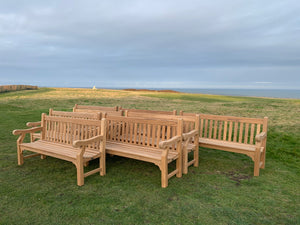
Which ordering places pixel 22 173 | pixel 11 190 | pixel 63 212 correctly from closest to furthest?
1. pixel 63 212
2. pixel 11 190
3. pixel 22 173

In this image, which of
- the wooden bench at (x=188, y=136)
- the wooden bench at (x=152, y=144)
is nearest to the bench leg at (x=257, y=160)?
the wooden bench at (x=188, y=136)

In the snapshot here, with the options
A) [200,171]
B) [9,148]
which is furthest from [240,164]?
[9,148]

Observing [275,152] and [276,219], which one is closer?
[276,219]

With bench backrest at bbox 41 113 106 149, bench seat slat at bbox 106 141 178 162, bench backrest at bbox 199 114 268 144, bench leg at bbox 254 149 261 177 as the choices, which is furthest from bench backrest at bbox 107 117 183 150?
bench leg at bbox 254 149 261 177

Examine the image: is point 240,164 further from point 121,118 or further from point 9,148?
point 9,148

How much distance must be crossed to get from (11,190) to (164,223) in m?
2.86

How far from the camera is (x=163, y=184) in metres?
4.37

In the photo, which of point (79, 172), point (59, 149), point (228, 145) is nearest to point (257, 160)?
point (228, 145)

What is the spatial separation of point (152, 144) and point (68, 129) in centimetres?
204

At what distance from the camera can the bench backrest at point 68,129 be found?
499 cm

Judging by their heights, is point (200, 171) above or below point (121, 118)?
below

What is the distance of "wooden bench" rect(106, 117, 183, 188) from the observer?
4324 mm

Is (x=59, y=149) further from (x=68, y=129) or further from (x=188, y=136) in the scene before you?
(x=188, y=136)

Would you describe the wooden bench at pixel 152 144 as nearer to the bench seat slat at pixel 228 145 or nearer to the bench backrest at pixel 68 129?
the bench backrest at pixel 68 129
